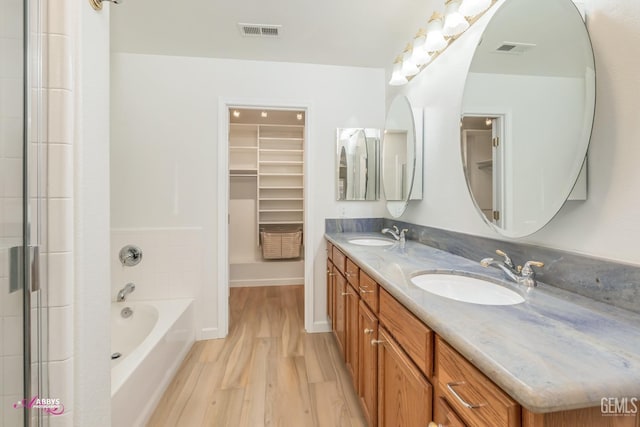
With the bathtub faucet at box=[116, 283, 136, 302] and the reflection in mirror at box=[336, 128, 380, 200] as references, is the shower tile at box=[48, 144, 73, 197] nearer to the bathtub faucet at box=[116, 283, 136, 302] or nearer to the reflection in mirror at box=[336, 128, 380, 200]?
the bathtub faucet at box=[116, 283, 136, 302]

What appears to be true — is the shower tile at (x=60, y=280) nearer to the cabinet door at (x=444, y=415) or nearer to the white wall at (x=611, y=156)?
the cabinet door at (x=444, y=415)

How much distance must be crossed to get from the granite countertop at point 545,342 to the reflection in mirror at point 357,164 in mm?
1640

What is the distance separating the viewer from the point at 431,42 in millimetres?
1635

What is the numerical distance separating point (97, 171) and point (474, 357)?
1190 mm

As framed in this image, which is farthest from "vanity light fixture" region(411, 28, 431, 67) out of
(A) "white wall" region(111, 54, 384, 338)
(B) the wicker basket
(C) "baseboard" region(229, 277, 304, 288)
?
(C) "baseboard" region(229, 277, 304, 288)

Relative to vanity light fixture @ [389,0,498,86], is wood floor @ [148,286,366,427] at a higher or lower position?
lower

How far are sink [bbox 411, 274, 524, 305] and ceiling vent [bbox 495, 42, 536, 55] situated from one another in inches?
36.4

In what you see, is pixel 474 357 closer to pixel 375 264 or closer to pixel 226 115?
pixel 375 264

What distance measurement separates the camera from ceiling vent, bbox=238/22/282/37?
6.52 feet

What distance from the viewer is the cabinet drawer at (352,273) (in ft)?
5.13

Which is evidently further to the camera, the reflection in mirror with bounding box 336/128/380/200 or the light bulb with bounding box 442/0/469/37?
the reflection in mirror with bounding box 336/128/380/200

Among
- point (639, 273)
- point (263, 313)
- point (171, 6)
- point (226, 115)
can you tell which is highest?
point (171, 6)

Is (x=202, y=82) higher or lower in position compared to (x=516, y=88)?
higher

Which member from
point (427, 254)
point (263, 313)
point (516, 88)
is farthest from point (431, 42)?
point (263, 313)
